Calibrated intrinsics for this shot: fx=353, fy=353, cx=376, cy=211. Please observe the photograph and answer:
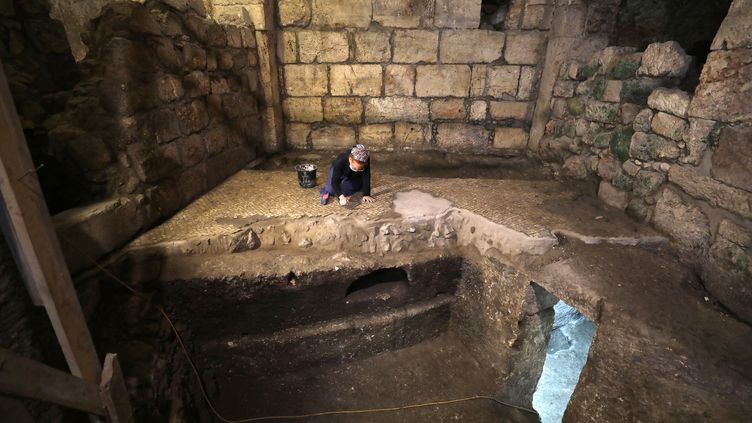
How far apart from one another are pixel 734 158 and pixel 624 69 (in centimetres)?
144

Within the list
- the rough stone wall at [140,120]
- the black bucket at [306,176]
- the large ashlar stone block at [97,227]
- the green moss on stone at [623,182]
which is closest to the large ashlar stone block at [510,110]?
the green moss on stone at [623,182]

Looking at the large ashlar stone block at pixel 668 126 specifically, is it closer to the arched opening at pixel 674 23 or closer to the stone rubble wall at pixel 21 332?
the arched opening at pixel 674 23

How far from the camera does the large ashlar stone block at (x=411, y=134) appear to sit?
16.4 ft

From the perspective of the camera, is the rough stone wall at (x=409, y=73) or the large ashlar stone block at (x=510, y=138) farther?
the large ashlar stone block at (x=510, y=138)

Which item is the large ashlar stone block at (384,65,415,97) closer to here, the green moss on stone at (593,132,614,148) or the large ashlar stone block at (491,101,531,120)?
the large ashlar stone block at (491,101,531,120)

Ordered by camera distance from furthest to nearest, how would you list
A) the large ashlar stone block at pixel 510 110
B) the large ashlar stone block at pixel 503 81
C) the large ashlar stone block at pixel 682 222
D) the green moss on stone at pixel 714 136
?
Result: the large ashlar stone block at pixel 510 110
the large ashlar stone block at pixel 503 81
the large ashlar stone block at pixel 682 222
the green moss on stone at pixel 714 136

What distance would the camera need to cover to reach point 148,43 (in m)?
2.76

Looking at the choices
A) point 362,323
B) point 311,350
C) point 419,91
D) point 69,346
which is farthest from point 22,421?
point 419,91

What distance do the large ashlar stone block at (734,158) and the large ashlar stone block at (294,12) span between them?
14.0 feet

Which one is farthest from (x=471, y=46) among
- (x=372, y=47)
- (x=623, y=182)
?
(x=623, y=182)

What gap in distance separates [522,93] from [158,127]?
4298 millimetres

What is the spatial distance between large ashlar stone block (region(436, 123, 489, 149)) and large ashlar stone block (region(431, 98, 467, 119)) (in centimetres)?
12

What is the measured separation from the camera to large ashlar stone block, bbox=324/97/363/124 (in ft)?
16.0

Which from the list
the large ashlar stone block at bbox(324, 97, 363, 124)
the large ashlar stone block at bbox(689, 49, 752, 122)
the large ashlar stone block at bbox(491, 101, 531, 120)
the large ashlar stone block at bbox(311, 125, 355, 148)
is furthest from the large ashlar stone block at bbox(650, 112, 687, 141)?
the large ashlar stone block at bbox(311, 125, 355, 148)
